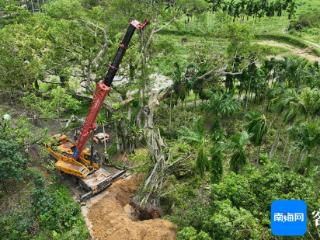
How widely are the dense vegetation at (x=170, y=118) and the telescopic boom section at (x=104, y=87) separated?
3.70 metres

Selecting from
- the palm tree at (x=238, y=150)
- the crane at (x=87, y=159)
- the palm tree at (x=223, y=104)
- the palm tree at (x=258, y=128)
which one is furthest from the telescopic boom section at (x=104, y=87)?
the palm tree at (x=223, y=104)

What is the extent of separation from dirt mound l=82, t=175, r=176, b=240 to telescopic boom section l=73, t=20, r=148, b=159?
3907mm

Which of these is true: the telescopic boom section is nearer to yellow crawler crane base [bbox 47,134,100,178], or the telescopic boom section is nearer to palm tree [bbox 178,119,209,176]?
yellow crawler crane base [bbox 47,134,100,178]

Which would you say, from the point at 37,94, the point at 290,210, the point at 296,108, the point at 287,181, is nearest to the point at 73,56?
the point at 37,94

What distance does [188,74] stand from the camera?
39000 mm

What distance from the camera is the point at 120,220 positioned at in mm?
25875

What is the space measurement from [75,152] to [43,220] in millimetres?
5669

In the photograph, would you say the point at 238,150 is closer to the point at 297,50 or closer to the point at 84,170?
the point at 84,170

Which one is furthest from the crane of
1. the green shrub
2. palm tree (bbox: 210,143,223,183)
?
the green shrub

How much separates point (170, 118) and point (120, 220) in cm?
1416

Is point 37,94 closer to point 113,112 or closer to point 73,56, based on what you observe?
point 73,56

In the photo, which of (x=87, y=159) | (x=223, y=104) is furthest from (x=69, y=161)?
(x=223, y=104)

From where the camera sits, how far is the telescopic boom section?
84.1 ft

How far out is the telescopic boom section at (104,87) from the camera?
2562 centimetres
